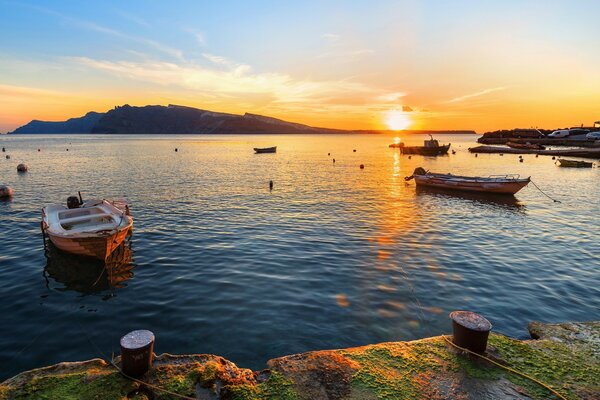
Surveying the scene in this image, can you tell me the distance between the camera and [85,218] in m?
19.0

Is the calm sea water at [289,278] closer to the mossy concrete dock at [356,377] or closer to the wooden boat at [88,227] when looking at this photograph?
the wooden boat at [88,227]

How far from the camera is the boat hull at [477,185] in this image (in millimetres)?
33969

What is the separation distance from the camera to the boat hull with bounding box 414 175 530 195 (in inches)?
1337

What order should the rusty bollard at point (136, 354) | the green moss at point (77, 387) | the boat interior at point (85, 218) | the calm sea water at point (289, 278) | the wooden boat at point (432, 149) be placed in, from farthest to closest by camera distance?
the wooden boat at point (432, 149)
the boat interior at point (85, 218)
the calm sea water at point (289, 278)
the rusty bollard at point (136, 354)
the green moss at point (77, 387)

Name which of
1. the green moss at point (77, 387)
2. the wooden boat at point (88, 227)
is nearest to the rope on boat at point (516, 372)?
the green moss at point (77, 387)

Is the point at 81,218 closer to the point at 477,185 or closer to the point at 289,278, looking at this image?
the point at 289,278

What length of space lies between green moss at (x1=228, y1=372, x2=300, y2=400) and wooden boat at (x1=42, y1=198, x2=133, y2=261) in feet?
36.9

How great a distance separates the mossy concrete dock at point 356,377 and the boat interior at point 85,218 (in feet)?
37.9

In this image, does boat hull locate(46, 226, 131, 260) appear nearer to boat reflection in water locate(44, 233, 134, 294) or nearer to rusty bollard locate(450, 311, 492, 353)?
boat reflection in water locate(44, 233, 134, 294)

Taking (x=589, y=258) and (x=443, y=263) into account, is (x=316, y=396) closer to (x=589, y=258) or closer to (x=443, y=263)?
(x=443, y=263)

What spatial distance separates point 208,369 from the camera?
297 inches

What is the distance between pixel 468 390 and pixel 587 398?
2.27m

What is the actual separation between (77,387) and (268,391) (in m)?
3.89

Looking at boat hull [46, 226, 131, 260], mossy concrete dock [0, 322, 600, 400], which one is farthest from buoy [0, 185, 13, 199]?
mossy concrete dock [0, 322, 600, 400]
